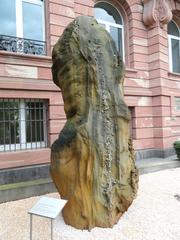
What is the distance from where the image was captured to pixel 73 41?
430cm

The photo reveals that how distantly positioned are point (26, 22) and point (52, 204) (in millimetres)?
6687

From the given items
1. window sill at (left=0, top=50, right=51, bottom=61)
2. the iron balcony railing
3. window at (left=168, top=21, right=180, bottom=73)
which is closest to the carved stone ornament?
window at (left=168, top=21, right=180, bottom=73)

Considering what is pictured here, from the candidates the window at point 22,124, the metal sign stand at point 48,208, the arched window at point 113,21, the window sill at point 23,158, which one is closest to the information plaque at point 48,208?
the metal sign stand at point 48,208

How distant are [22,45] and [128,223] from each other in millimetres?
5886

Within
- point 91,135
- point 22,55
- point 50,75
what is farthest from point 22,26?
point 91,135

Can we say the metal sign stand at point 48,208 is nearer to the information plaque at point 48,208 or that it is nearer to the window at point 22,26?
the information plaque at point 48,208

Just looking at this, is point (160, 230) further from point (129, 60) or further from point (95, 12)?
point (95, 12)

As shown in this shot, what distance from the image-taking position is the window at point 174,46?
1246 cm

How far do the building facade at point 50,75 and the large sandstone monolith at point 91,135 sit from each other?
11.1 ft

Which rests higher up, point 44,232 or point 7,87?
point 7,87

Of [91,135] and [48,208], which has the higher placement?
[91,135]

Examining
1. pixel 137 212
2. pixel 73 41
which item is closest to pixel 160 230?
pixel 137 212

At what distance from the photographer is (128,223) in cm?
426

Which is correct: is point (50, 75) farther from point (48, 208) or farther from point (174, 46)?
point (174, 46)
